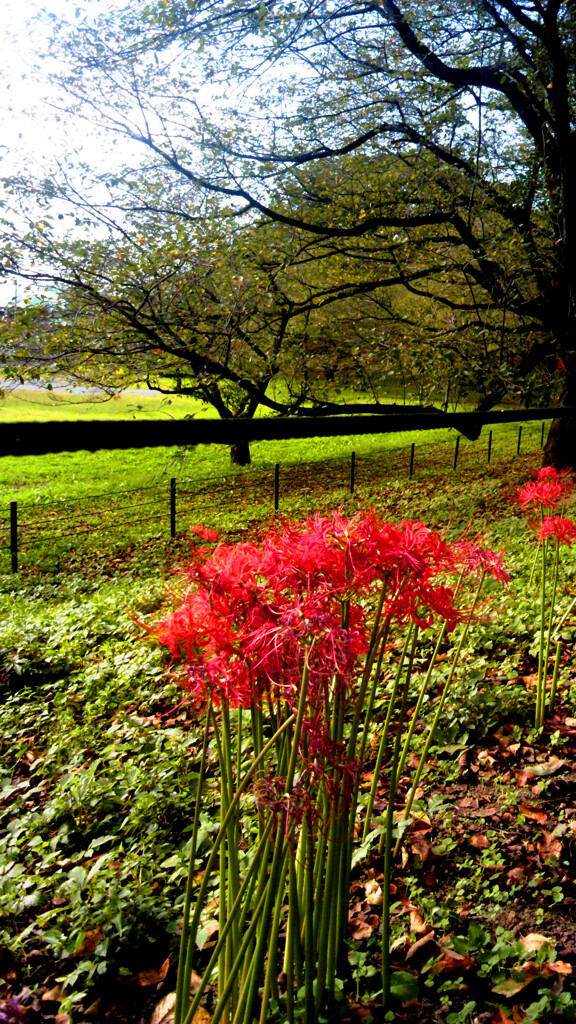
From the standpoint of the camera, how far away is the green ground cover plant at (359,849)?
1.85m

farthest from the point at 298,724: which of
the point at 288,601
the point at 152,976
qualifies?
the point at 152,976

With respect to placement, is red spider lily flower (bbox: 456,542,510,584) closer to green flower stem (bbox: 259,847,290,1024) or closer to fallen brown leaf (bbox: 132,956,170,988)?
green flower stem (bbox: 259,847,290,1024)

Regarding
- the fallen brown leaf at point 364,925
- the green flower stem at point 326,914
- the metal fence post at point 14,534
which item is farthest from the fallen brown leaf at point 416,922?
the metal fence post at point 14,534

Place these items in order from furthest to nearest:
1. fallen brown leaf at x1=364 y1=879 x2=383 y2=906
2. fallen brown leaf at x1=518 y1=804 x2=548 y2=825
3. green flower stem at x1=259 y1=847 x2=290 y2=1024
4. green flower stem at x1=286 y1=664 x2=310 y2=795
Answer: fallen brown leaf at x1=518 y1=804 x2=548 y2=825 < fallen brown leaf at x1=364 y1=879 x2=383 y2=906 < green flower stem at x1=259 y1=847 x2=290 y2=1024 < green flower stem at x1=286 y1=664 x2=310 y2=795

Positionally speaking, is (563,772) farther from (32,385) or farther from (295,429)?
(32,385)

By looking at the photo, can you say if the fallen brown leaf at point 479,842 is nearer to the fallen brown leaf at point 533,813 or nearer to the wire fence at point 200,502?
the fallen brown leaf at point 533,813

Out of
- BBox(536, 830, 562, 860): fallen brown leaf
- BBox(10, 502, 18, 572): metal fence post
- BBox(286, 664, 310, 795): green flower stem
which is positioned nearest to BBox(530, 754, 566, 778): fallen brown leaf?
BBox(536, 830, 562, 860): fallen brown leaf

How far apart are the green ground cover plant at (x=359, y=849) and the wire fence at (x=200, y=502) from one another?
20.6 ft

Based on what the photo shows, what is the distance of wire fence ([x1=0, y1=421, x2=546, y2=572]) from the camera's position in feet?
37.3

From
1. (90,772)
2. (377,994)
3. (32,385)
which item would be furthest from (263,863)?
(32,385)

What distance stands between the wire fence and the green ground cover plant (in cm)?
629

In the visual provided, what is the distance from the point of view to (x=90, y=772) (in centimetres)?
324

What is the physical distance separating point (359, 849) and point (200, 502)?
11.8m

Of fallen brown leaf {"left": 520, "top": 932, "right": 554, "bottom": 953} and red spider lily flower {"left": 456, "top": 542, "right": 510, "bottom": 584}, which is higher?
red spider lily flower {"left": 456, "top": 542, "right": 510, "bottom": 584}
